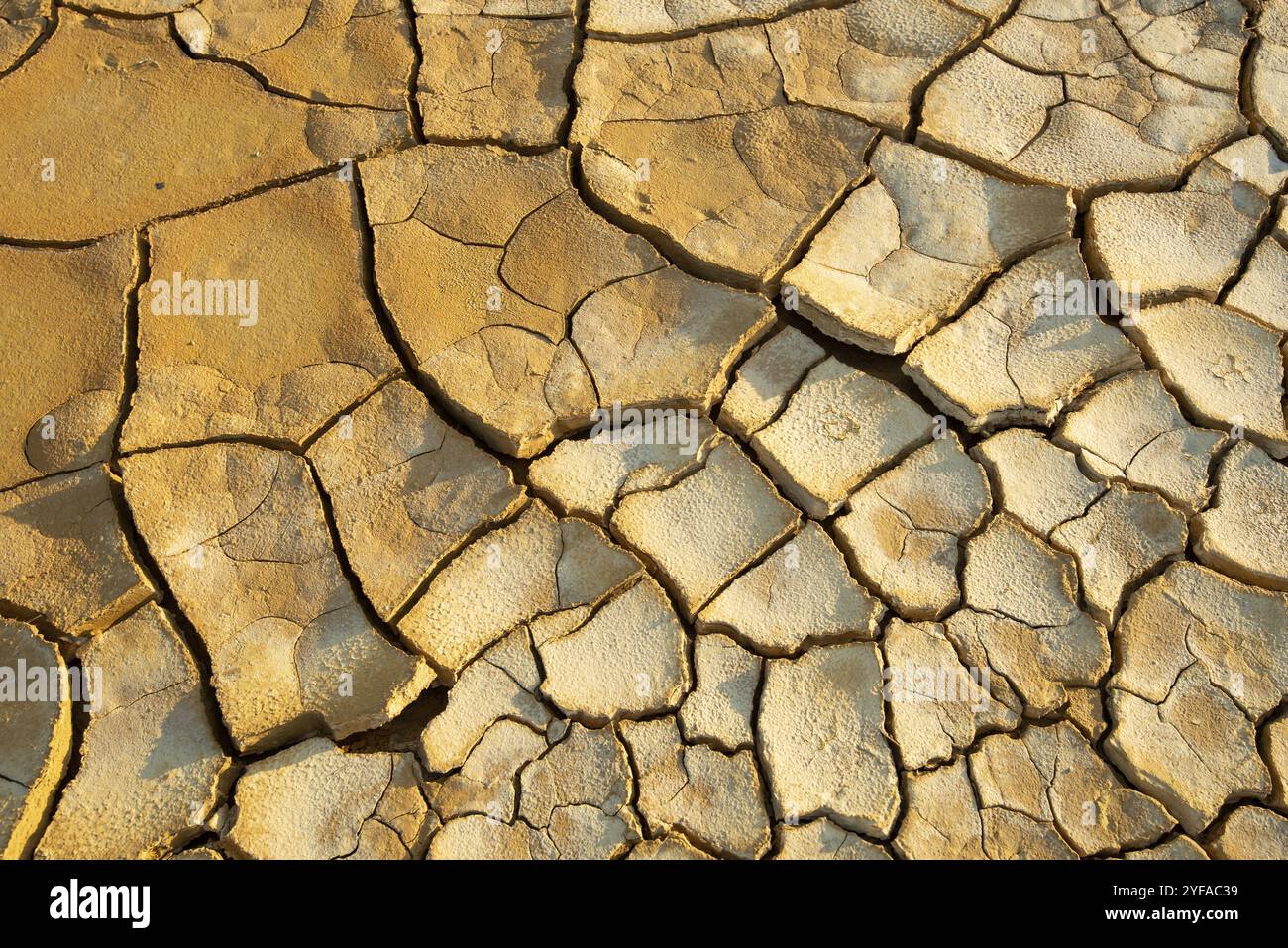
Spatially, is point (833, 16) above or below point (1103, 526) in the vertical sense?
above

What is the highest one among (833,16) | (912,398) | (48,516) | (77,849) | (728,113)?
(833,16)

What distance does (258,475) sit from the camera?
229cm

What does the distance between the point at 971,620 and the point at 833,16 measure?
188 cm

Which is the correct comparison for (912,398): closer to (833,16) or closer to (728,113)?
(728,113)

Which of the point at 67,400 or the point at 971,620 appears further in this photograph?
the point at 67,400

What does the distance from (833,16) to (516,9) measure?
3.13 ft

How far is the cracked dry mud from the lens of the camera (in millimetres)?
2043

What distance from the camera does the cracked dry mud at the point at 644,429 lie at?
204cm

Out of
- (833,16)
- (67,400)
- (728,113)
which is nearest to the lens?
(67,400)

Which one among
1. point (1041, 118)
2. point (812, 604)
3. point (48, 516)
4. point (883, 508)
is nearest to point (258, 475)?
point (48, 516)

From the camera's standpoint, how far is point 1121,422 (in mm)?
2391

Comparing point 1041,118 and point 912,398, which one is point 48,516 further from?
point 1041,118

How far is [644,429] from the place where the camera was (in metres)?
2.38

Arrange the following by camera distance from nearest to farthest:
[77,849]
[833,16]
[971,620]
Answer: [77,849]
[971,620]
[833,16]
